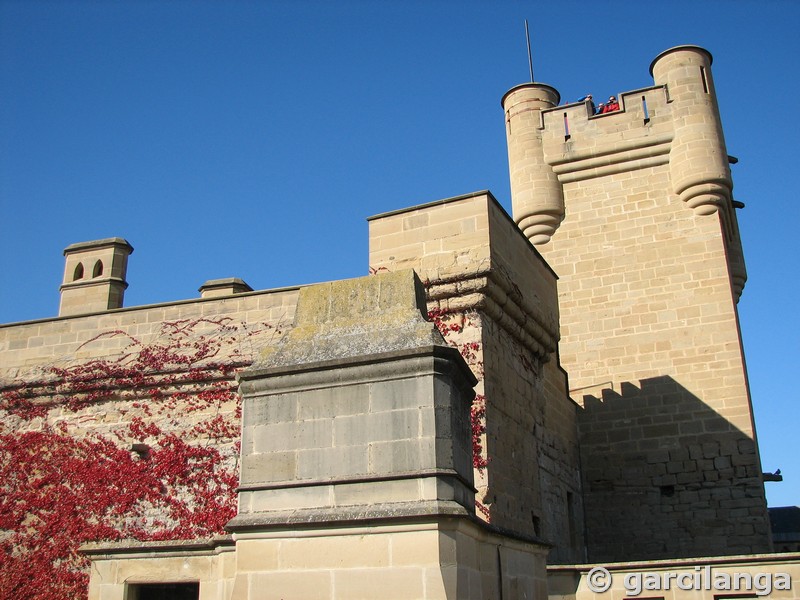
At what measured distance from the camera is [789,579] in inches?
318

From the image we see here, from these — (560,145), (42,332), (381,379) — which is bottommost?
(381,379)

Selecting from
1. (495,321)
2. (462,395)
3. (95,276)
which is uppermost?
(95,276)

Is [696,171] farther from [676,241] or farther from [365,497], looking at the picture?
[365,497]

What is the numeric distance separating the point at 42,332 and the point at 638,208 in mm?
9951

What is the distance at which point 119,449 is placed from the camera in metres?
11.0

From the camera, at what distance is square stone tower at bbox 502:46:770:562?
1331 centimetres

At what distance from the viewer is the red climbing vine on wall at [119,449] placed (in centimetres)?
1052

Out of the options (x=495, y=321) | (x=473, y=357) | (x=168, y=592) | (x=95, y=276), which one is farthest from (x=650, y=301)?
(x=95, y=276)

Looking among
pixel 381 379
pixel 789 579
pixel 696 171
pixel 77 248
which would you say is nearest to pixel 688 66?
pixel 696 171

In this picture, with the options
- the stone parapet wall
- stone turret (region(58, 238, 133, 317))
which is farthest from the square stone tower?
stone turret (region(58, 238, 133, 317))

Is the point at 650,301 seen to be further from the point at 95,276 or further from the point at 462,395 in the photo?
the point at 462,395

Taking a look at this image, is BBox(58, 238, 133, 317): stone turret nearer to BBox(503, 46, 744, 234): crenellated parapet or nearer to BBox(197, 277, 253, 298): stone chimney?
BBox(197, 277, 253, 298): stone chimney

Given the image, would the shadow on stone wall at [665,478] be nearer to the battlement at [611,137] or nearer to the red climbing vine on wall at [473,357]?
the battlement at [611,137]

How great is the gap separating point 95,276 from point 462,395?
1224 centimetres
